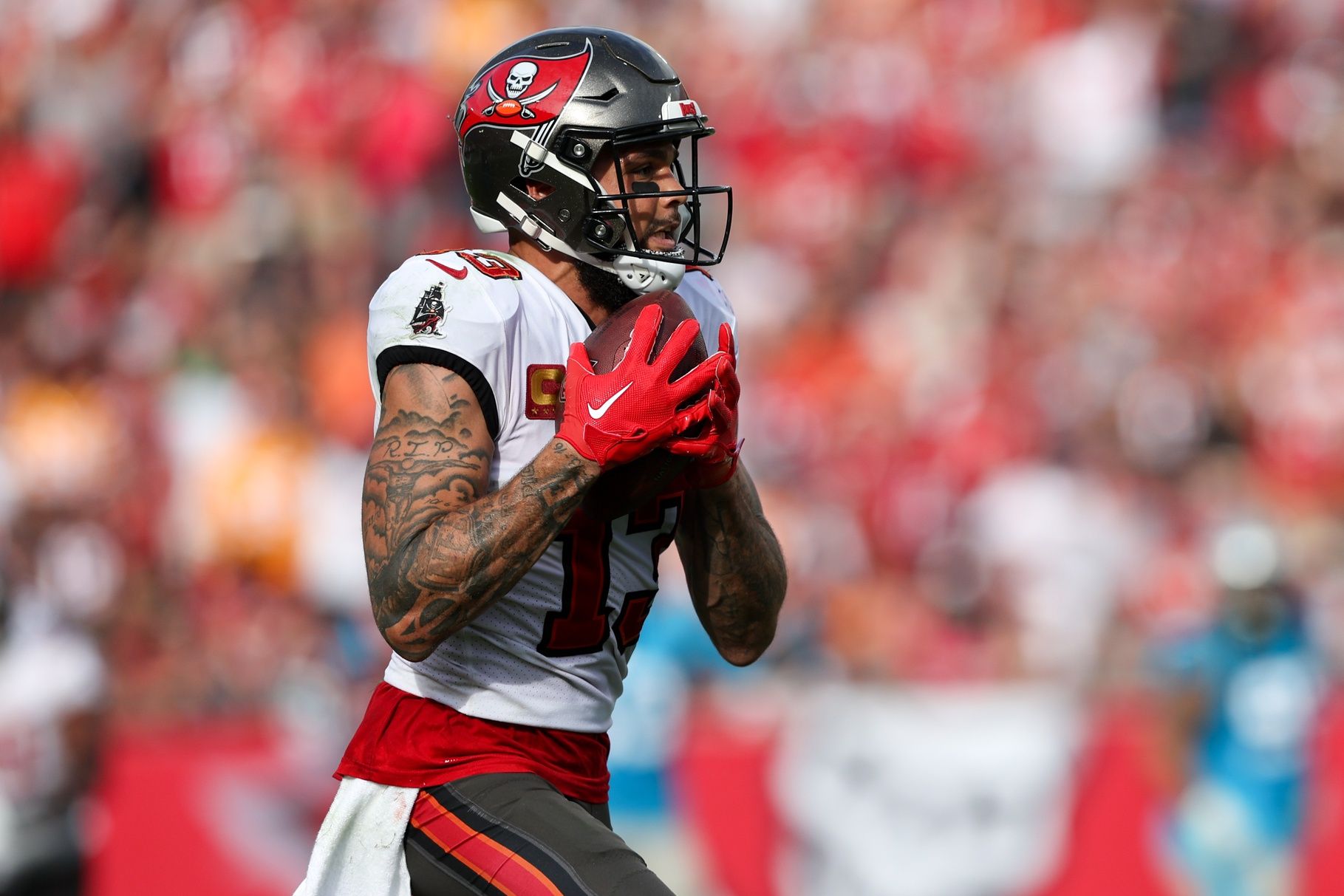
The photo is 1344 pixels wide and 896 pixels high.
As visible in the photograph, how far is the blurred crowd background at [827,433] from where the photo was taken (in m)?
7.16

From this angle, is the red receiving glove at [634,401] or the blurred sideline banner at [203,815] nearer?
the red receiving glove at [634,401]

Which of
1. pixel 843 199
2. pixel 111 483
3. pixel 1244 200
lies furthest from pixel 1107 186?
pixel 111 483

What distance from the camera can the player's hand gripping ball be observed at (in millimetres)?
2848

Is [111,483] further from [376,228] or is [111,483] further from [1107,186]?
[1107,186]

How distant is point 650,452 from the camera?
2.96m

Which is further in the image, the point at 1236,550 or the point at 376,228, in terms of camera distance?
the point at 376,228

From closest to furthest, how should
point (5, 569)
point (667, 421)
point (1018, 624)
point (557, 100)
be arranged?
point (667, 421) < point (557, 100) < point (5, 569) < point (1018, 624)

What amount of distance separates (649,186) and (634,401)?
1.86 feet

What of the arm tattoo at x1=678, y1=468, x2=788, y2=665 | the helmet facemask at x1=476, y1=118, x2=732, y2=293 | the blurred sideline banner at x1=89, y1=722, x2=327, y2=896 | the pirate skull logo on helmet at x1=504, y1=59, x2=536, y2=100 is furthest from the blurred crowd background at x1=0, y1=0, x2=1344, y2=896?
the pirate skull logo on helmet at x1=504, y1=59, x2=536, y2=100

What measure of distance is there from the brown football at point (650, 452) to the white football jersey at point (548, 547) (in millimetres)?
67

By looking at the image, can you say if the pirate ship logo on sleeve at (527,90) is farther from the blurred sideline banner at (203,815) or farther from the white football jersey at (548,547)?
the blurred sideline banner at (203,815)

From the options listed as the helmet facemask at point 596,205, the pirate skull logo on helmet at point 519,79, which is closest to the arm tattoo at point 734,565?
the helmet facemask at point 596,205

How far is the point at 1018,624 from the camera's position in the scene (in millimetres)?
7887

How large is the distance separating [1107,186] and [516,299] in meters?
7.90
